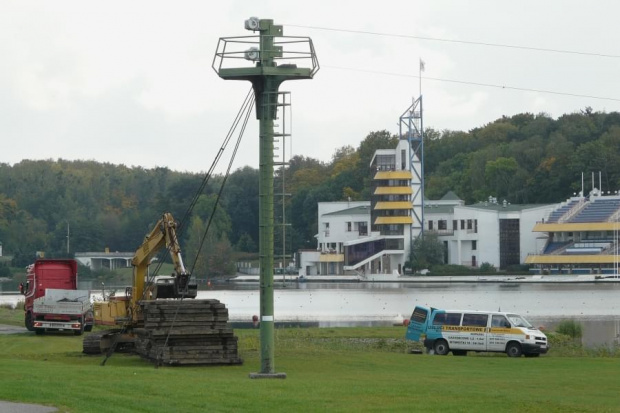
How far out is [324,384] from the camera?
2520cm

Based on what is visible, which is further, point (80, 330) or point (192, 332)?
point (80, 330)

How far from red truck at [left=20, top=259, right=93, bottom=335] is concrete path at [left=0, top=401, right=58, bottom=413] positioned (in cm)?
2849

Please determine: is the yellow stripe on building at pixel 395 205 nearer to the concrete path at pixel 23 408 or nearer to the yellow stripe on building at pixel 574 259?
the yellow stripe on building at pixel 574 259

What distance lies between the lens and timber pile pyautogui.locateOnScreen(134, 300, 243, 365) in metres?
31.7

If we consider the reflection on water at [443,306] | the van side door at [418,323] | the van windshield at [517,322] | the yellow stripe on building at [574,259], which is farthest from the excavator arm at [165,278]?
the yellow stripe on building at [574,259]

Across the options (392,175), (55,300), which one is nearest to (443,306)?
(55,300)

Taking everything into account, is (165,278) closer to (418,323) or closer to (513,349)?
(418,323)

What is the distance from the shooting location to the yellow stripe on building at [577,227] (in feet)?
516

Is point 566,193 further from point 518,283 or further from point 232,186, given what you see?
point 232,186

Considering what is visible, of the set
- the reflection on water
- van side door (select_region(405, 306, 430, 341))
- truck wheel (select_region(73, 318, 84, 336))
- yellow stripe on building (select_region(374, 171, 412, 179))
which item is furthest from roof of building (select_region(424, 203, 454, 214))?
van side door (select_region(405, 306, 430, 341))

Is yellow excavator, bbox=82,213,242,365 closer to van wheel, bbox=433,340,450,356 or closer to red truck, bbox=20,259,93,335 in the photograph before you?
van wheel, bbox=433,340,450,356

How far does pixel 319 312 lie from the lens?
83.2m

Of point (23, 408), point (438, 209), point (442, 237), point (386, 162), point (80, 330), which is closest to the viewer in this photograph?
point (23, 408)

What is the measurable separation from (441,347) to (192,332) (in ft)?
39.6
